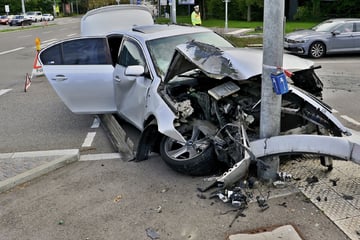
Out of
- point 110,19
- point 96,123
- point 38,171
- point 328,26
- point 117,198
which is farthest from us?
point 328,26

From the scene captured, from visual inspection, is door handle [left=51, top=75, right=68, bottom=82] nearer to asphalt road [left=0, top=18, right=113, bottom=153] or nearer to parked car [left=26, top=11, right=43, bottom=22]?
asphalt road [left=0, top=18, right=113, bottom=153]

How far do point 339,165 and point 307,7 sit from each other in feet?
116

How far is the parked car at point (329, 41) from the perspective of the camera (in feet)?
49.9

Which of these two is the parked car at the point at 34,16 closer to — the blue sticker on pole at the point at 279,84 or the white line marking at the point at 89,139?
the white line marking at the point at 89,139

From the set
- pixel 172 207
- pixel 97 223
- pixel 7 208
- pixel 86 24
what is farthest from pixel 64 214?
pixel 86 24

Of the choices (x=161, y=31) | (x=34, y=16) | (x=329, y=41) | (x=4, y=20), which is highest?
(x=34, y=16)

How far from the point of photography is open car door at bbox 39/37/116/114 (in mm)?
6656

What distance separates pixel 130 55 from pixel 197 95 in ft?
5.97

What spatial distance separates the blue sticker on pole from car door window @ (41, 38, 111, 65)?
3.58 meters

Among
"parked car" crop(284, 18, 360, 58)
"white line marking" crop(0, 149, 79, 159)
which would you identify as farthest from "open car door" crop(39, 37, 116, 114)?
"parked car" crop(284, 18, 360, 58)

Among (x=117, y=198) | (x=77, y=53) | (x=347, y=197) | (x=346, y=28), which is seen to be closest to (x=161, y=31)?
(x=77, y=53)

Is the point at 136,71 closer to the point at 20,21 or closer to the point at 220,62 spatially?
the point at 220,62

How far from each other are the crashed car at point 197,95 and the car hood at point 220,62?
0.01 metres

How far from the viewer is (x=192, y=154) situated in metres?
4.66
